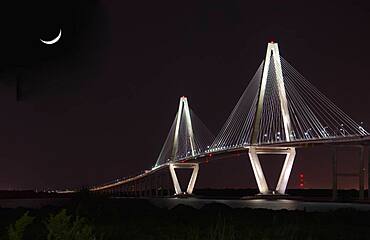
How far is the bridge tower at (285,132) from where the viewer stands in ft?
204

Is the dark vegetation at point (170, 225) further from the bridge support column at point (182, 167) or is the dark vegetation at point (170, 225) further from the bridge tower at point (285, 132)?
the bridge support column at point (182, 167)

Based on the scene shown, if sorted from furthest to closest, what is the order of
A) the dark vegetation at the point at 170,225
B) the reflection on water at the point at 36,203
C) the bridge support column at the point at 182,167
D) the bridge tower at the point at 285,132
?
1. the bridge support column at the point at 182,167
2. the bridge tower at the point at 285,132
3. the reflection on water at the point at 36,203
4. the dark vegetation at the point at 170,225

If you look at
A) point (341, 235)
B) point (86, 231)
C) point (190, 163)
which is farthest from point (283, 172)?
point (86, 231)

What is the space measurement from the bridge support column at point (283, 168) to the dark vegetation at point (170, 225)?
117 ft

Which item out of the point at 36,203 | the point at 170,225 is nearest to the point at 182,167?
the point at 36,203

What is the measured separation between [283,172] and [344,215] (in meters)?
43.5

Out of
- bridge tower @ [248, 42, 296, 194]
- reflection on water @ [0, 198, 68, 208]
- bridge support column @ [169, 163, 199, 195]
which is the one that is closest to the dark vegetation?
reflection on water @ [0, 198, 68, 208]

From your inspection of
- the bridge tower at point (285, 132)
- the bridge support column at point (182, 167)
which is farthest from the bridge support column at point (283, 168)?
the bridge support column at point (182, 167)

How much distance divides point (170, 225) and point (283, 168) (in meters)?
49.6

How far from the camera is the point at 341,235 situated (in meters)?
15.1

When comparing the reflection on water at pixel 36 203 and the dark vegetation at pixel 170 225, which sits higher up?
the dark vegetation at pixel 170 225

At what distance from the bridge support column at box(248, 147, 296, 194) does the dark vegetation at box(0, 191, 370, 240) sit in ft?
117

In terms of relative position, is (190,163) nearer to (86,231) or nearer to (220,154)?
(220,154)

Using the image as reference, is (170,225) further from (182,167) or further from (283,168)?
(182,167)
